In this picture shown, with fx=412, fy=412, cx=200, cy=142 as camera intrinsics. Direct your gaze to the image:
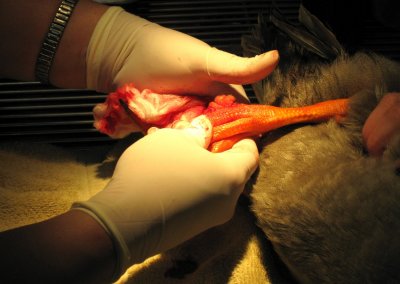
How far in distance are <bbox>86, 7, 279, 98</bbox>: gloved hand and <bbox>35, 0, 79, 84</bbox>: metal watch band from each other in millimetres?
79

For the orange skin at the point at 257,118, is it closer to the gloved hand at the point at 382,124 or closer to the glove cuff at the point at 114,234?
the gloved hand at the point at 382,124

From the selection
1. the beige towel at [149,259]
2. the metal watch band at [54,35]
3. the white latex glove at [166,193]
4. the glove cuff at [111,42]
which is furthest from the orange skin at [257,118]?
the metal watch band at [54,35]

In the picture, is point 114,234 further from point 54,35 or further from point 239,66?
point 54,35

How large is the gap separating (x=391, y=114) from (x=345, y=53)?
0.89 feet

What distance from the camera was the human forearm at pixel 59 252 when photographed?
20.3 inches

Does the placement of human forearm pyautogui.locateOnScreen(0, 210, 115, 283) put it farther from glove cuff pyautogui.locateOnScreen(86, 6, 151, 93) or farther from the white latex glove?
glove cuff pyautogui.locateOnScreen(86, 6, 151, 93)

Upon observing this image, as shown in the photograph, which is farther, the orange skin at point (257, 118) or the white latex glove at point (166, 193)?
the orange skin at point (257, 118)

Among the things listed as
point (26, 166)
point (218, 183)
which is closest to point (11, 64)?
point (26, 166)

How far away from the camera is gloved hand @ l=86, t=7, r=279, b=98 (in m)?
0.92

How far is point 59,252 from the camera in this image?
547 mm

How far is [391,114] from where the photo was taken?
0.72 meters

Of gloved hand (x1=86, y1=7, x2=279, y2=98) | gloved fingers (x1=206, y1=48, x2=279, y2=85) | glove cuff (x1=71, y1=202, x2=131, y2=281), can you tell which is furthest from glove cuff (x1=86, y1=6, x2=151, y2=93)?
glove cuff (x1=71, y1=202, x2=131, y2=281)

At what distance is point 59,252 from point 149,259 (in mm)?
314

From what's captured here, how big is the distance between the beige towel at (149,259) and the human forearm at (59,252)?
23 cm
